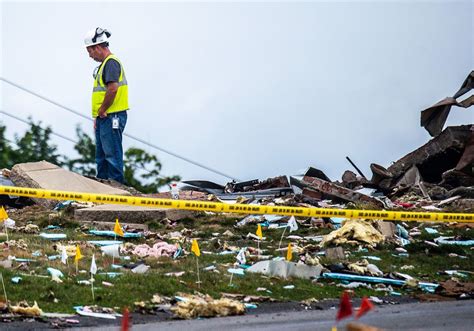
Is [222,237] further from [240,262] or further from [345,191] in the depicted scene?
[345,191]

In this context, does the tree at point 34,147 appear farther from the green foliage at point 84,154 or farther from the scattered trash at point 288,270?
the scattered trash at point 288,270

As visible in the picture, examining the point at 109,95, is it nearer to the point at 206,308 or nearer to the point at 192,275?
the point at 192,275

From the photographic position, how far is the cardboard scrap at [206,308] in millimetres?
8336

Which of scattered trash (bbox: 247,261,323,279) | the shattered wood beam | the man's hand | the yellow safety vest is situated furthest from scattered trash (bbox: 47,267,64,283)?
the yellow safety vest

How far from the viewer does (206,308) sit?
845 centimetres

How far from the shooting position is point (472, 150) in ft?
58.4

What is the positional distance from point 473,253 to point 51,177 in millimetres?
7231

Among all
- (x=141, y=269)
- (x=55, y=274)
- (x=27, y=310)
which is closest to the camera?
(x=27, y=310)

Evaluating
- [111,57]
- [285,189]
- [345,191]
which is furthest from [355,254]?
[111,57]

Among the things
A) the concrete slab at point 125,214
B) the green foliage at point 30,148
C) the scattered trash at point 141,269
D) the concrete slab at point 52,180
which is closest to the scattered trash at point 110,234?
the concrete slab at point 125,214

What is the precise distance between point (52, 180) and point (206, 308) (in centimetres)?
856

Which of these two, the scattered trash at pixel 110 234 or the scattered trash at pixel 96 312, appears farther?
the scattered trash at pixel 110 234

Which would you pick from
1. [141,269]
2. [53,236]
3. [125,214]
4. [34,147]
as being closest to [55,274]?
[141,269]

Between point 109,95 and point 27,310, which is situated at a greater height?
point 109,95
